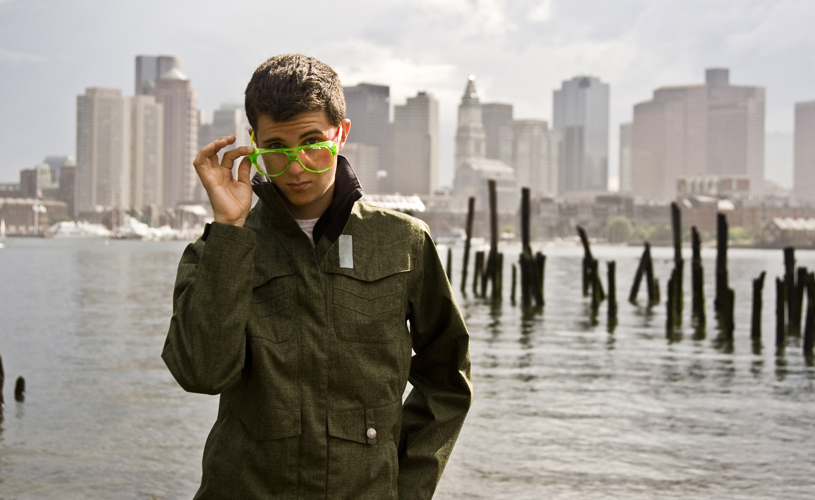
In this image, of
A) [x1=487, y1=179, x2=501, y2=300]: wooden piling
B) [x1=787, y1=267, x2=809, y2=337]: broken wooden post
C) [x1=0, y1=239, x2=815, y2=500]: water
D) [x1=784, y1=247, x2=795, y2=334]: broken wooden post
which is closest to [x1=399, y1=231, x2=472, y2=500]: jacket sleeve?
[x1=0, y1=239, x2=815, y2=500]: water

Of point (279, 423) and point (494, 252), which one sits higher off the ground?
point (279, 423)

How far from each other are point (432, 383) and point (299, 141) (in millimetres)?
864

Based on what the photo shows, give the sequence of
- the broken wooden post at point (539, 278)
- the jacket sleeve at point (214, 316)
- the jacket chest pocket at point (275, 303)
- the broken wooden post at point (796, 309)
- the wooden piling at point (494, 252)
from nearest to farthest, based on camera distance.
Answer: the jacket sleeve at point (214, 316), the jacket chest pocket at point (275, 303), the broken wooden post at point (796, 309), the broken wooden post at point (539, 278), the wooden piling at point (494, 252)

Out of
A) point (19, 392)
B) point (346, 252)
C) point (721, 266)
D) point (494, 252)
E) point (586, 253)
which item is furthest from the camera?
point (494, 252)

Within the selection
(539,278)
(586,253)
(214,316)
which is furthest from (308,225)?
(586,253)

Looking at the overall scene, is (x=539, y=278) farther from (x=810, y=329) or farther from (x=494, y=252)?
(x=810, y=329)

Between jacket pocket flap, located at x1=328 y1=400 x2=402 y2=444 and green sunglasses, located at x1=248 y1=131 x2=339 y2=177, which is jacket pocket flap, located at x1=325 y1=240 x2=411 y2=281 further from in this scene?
jacket pocket flap, located at x1=328 y1=400 x2=402 y2=444

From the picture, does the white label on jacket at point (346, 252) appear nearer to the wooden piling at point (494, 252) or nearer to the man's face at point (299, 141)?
the man's face at point (299, 141)

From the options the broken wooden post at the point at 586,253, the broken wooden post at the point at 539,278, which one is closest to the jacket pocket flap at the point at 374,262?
the broken wooden post at the point at 539,278

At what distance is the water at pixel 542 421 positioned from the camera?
29.0 feet

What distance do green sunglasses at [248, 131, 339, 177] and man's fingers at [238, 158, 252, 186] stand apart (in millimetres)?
18

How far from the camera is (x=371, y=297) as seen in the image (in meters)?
2.56

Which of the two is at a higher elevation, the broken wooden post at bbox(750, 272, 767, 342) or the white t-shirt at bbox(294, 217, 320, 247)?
the white t-shirt at bbox(294, 217, 320, 247)

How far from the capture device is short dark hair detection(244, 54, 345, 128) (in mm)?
2506
